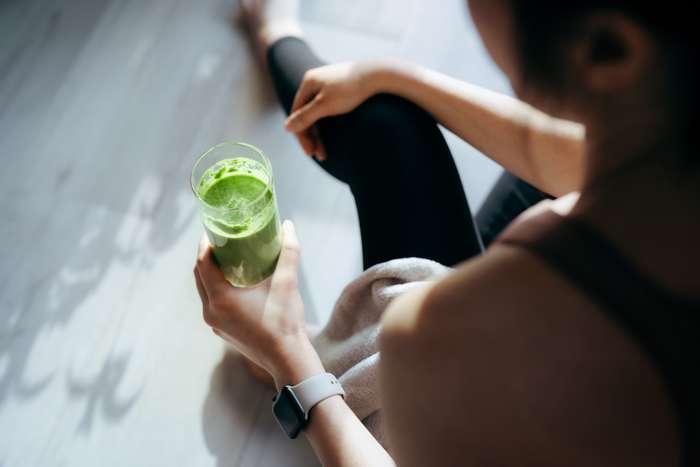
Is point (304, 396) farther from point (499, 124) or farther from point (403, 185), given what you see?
point (499, 124)

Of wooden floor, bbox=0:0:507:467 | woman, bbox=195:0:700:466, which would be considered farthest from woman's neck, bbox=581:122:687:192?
wooden floor, bbox=0:0:507:467

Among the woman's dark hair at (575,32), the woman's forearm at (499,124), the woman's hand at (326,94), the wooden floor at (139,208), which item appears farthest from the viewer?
the wooden floor at (139,208)

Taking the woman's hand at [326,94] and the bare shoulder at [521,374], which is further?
the woman's hand at [326,94]

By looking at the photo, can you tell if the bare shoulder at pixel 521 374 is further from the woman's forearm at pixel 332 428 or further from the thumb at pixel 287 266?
the thumb at pixel 287 266

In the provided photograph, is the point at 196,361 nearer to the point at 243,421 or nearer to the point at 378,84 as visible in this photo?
the point at 243,421

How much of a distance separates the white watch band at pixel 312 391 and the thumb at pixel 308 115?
1.44ft

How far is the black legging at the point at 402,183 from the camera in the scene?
2.99ft

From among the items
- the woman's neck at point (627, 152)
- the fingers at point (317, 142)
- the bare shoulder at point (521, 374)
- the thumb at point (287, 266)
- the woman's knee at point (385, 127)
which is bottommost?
the thumb at point (287, 266)

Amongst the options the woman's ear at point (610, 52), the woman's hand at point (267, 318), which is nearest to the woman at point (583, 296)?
the woman's ear at point (610, 52)

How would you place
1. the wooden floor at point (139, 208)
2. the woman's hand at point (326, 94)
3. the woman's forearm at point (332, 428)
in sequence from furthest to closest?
the wooden floor at point (139, 208) → the woman's hand at point (326, 94) → the woman's forearm at point (332, 428)

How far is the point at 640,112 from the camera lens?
43 cm

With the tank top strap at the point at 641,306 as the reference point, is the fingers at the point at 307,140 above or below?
below

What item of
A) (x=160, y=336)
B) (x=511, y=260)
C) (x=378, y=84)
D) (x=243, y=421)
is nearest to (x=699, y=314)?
(x=511, y=260)

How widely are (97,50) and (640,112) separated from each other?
4.82 ft
